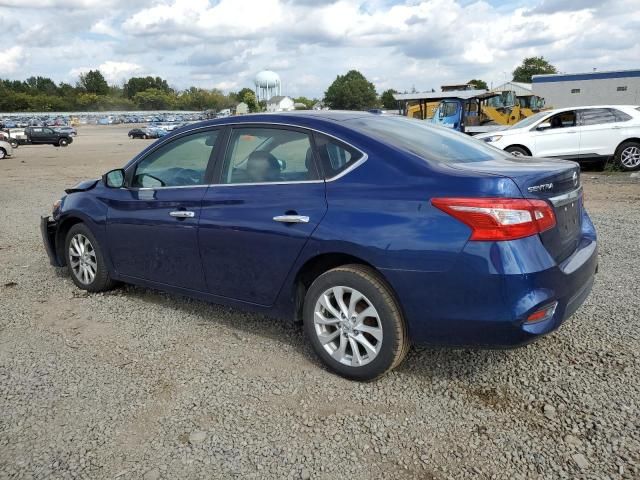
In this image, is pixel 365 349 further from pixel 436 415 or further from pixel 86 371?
pixel 86 371

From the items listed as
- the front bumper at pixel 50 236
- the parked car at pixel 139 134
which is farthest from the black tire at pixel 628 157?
the parked car at pixel 139 134

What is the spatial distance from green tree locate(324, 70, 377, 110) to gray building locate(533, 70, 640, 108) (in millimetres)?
69608

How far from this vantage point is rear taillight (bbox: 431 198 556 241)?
282 centimetres

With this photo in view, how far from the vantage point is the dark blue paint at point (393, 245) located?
2.87 meters

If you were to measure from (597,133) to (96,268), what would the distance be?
11.8 meters

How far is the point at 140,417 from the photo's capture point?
3.09 meters

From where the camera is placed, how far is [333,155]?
3430 millimetres

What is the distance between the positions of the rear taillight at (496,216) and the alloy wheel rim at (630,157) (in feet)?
38.3

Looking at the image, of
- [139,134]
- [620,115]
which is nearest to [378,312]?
[620,115]

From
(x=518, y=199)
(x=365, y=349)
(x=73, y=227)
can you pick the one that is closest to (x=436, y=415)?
(x=365, y=349)

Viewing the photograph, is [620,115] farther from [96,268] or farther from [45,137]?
[45,137]

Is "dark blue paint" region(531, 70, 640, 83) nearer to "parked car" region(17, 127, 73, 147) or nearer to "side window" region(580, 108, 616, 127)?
"side window" region(580, 108, 616, 127)

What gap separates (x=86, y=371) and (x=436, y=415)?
231cm

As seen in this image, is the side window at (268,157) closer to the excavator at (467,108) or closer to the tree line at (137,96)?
the excavator at (467,108)
